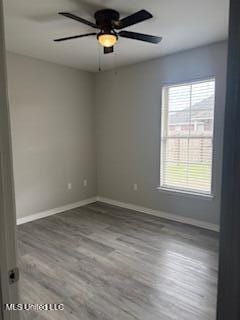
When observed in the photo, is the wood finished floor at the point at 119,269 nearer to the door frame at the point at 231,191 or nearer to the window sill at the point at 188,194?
the window sill at the point at 188,194

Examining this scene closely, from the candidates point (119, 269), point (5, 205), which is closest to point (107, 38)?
point (5, 205)

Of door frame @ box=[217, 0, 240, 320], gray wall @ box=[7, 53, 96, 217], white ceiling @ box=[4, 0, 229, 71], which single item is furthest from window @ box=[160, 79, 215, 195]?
door frame @ box=[217, 0, 240, 320]

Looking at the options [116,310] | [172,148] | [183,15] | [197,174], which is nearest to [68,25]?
[183,15]

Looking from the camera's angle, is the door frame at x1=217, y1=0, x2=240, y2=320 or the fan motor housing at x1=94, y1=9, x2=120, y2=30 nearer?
the door frame at x1=217, y1=0, x2=240, y2=320

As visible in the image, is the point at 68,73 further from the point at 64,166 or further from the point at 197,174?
the point at 197,174

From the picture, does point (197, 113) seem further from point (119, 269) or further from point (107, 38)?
point (119, 269)

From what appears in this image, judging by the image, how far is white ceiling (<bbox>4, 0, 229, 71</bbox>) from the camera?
232 centimetres

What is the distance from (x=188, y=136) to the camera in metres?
→ 3.82

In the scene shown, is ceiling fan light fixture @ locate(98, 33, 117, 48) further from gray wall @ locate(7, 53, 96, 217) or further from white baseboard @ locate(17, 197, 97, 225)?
white baseboard @ locate(17, 197, 97, 225)

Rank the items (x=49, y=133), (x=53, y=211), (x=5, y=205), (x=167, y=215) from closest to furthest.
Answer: (x=5, y=205) → (x=167, y=215) → (x=49, y=133) → (x=53, y=211)

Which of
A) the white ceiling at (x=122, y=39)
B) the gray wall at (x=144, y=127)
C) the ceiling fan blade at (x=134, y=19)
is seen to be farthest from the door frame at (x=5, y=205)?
the gray wall at (x=144, y=127)

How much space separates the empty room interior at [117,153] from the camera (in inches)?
89.7

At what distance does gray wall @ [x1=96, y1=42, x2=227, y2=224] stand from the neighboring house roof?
0.51ft

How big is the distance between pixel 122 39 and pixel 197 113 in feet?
5.22
